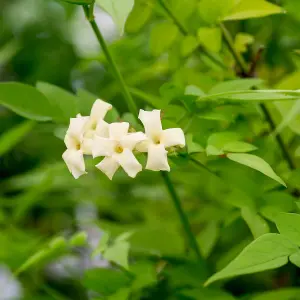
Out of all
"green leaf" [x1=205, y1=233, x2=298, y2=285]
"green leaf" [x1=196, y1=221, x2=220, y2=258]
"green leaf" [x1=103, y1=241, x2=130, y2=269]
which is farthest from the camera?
"green leaf" [x1=196, y1=221, x2=220, y2=258]

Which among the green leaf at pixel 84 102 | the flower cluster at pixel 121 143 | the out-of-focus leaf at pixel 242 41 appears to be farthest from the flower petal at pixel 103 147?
the out-of-focus leaf at pixel 242 41

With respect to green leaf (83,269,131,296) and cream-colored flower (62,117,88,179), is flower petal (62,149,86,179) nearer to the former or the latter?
cream-colored flower (62,117,88,179)

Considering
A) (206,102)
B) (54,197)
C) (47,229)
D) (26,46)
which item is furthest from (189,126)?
(26,46)

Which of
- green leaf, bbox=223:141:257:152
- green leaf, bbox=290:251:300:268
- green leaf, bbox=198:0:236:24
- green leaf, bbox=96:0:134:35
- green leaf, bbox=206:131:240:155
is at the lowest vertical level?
green leaf, bbox=290:251:300:268

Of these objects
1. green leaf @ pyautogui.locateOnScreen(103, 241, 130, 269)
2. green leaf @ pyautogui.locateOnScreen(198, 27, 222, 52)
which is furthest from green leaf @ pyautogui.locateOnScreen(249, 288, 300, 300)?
Result: green leaf @ pyautogui.locateOnScreen(198, 27, 222, 52)

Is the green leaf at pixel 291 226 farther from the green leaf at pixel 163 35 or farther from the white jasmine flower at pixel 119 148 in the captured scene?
the green leaf at pixel 163 35

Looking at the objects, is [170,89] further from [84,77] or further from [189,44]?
[84,77]
